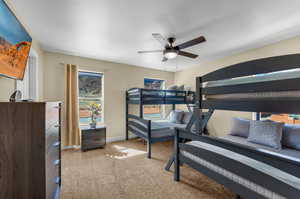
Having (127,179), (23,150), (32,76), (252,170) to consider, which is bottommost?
(127,179)

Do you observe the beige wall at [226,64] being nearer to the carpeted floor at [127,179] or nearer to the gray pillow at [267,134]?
the gray pillow at [267,134]

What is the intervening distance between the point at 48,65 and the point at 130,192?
10.7 ft

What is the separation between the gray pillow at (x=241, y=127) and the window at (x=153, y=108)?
2.47 metres

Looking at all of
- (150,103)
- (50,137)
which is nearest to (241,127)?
(150,103)

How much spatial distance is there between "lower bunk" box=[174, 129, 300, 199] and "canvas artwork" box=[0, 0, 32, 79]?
2.27m

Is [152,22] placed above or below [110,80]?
above

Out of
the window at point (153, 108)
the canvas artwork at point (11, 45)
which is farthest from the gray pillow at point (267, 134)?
the canvas artwork at point (11, 45)

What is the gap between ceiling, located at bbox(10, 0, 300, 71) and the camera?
1569mm

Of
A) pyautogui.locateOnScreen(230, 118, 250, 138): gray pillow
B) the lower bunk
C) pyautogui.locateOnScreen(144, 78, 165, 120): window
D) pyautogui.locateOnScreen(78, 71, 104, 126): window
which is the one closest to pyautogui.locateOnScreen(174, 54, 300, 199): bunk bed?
the lower bunk

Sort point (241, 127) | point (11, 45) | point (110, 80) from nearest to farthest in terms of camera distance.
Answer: point (11, 45) < point (241, 127) < point (110, 80)

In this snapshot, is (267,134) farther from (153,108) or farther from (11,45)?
(11,45)

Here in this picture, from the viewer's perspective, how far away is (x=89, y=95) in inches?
142

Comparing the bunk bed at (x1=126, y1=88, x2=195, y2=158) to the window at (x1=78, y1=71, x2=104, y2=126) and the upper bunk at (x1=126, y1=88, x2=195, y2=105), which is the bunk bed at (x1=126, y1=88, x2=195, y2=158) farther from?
the window at (x1=78, y1=71, x2=104, y2=126)

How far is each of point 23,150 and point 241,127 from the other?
11.3 feet
